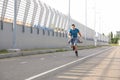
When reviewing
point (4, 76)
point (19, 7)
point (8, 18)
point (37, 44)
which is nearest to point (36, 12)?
point (37, 44)

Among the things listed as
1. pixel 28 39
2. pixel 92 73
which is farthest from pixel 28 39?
pixel 92 73

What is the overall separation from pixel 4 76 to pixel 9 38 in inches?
750

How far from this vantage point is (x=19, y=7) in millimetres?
32500

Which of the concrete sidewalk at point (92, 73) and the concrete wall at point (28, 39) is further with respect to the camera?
the concrete wall at point (28, 39)

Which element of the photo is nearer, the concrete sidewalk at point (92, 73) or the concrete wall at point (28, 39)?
the concrete sidewalk at point (92, 73)

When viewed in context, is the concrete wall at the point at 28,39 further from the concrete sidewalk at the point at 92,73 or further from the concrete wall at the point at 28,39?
the concrete sidewalk at the point at 92,73

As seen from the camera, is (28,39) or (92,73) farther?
(28,39)

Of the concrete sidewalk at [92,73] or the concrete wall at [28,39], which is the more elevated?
the concrete wall at [28,39]

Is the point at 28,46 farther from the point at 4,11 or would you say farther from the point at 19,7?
the point at 4,11

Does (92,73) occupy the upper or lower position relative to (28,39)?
lower

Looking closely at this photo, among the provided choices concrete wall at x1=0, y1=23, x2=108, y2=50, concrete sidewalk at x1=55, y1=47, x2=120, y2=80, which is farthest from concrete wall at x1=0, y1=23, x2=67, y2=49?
concrete sidewalk at x1=55, y1=47, x2=120, y2=80

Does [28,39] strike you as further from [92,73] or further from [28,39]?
[92,73]

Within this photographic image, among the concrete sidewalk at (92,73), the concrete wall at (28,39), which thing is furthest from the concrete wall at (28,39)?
the concrete sidewalk at (92,73)

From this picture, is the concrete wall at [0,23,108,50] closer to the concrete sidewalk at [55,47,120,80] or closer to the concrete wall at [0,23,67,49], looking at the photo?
the concrete wall at [0,23,67,49]
